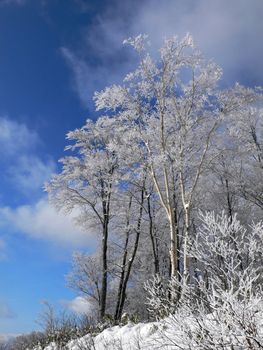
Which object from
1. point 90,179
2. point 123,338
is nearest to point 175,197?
point 90,179

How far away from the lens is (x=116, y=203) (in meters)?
18.8

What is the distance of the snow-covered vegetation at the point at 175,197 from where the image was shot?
5.52 m

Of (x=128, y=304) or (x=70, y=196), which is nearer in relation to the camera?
(x=70, y=196)

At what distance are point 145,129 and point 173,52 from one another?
9.43ft

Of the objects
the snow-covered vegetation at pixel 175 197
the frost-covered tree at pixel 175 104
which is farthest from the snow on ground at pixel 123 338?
the frost-covered tree at pixel 175 104

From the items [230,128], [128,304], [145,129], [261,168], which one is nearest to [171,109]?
[145,129]

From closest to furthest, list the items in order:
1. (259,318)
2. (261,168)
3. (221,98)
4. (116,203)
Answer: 1. (259,318)
2. (221,98)
3. (261,168)
4. (116,203)

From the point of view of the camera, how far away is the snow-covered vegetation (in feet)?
18.1

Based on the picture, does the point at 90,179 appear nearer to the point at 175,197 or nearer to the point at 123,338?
the point at 175,197

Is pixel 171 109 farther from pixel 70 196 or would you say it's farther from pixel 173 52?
pixel 70 196

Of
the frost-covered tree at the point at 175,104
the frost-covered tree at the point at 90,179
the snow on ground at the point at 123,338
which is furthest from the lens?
the frost-covered tree at the point at 90,179

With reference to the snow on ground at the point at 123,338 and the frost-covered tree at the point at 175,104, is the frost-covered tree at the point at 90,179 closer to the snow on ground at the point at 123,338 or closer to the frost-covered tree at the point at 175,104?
the frost-covered tree at the point at 175,104

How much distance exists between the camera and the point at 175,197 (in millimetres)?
17172

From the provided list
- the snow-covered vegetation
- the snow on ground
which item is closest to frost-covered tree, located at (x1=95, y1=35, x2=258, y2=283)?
the snow-covered vegetation
